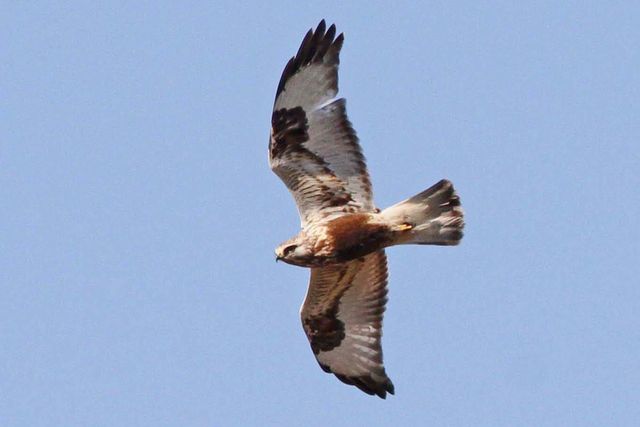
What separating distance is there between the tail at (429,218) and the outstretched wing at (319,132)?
30cm

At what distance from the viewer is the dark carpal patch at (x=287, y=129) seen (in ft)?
45.4

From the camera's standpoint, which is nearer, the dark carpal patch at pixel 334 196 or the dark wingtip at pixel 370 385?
the dark carpal patch at pixel 334 196

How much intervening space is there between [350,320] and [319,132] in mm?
→ 2105

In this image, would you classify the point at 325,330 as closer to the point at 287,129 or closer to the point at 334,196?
the point at 334,196

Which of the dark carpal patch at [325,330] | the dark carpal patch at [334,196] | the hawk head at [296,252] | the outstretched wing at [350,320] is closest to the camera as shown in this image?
the hawk head at [296,252]

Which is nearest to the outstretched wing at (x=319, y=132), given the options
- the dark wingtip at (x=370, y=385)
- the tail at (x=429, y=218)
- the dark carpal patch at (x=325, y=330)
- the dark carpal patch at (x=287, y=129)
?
the dark carpal patch at (x=287, y=129)

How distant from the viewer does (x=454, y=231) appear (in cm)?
1398

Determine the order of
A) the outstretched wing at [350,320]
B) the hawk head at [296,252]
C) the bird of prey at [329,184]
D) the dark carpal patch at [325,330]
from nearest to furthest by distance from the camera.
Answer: the hawk head at [296,252] < the bird of prey at [329,184] < the outstretched wing at [350,320] < the dark carpal patch at [325,330]

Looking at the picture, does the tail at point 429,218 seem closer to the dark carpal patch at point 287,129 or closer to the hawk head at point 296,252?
the hawk head at point 296,252

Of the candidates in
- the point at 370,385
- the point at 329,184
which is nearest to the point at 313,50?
the point at 329,184

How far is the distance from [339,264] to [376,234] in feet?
2.06

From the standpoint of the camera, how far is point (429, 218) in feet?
45.6

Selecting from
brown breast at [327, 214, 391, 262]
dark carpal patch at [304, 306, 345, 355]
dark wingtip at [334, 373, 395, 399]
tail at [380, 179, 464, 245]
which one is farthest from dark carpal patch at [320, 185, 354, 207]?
dark wingtip at [334, 373, 395, 399]

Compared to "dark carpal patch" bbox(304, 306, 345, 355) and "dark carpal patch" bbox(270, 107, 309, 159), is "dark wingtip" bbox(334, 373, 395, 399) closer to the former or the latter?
"dark carpal patch" bbox(304, 306, 345, 355)
